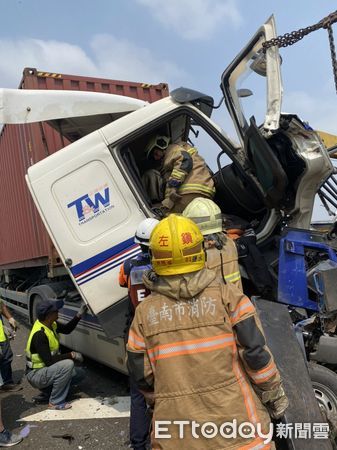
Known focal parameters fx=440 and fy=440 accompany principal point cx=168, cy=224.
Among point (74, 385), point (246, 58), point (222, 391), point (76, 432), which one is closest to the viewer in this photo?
point (222, 391)

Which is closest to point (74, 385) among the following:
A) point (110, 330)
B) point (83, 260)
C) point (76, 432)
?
point (76, 432)

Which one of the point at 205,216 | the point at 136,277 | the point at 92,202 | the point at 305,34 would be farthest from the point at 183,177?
the point at 305,34

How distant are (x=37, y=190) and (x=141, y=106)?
1.12m

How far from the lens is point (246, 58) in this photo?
3.28m

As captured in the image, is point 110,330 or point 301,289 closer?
point 301,289

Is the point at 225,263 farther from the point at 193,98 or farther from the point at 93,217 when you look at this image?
the point at 193,98

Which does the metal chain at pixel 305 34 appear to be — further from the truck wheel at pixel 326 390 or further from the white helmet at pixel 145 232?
the truck wheel at pixel 326 390

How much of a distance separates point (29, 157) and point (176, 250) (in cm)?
425

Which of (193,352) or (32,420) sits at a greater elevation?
(193,352)

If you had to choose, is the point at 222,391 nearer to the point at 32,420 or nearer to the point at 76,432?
the point at 76,432

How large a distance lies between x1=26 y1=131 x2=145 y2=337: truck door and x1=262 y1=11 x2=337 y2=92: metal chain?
4.61 ft

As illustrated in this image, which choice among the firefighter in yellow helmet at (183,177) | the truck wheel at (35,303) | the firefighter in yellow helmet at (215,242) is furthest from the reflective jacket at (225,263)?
the truck wheel at (35,303)

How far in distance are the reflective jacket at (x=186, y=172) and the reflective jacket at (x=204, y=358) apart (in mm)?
1504

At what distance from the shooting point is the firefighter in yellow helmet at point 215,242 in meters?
2.79
